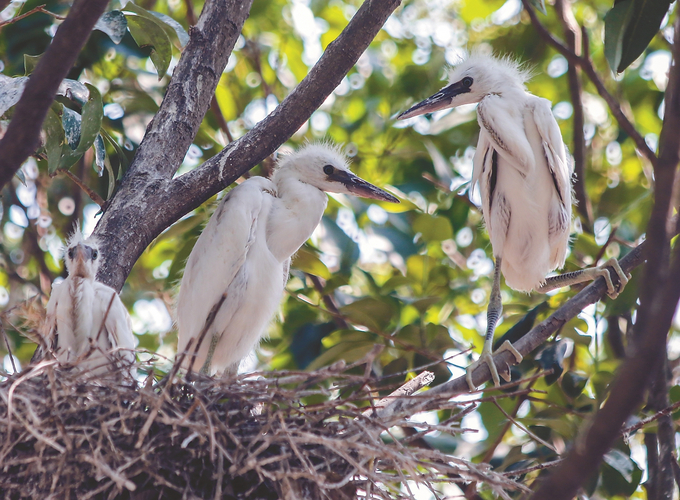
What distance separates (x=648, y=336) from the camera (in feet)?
3.06

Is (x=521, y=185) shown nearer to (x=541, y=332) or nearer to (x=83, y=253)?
(x=541, y=332)

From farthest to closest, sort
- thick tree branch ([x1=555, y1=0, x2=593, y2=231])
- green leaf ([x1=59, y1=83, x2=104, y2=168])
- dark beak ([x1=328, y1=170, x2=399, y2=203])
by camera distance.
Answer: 1. thick tree branch ([x1=555, y1=0, x2=593, y2=231])
2. dark beak ([x1=328, y1=170, x2=399, y2=203])
3. green leaf ([x1=59, y1=83, x2=104, y2=168])

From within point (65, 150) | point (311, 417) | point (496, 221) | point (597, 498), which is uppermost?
point (65, 150)

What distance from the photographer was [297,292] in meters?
3.65

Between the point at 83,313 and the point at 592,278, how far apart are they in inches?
71.5

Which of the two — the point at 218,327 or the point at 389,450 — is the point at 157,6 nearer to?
the point at 218,327

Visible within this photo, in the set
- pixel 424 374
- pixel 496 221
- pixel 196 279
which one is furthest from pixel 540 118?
pixel 196 279

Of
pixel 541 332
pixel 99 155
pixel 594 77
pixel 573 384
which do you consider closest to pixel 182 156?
pixel 99 155

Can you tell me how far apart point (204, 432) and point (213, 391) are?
0.27 m

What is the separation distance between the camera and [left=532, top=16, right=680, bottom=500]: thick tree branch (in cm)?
93

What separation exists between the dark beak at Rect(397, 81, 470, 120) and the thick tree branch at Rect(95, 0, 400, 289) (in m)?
0.52

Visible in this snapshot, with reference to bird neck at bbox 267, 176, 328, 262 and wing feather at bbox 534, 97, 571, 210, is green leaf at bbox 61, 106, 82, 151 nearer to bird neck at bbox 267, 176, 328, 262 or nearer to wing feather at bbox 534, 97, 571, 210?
bird neck at bbox 267, 176, 328, 262

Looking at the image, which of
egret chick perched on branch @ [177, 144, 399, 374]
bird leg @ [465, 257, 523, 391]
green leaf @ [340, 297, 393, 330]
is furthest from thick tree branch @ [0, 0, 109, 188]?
green leaf @ [340, 297, 393, 330]

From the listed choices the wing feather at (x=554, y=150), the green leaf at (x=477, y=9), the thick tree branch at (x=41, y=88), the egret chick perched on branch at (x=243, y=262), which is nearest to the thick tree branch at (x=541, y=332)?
the wing feather at (x=554, y=150)
